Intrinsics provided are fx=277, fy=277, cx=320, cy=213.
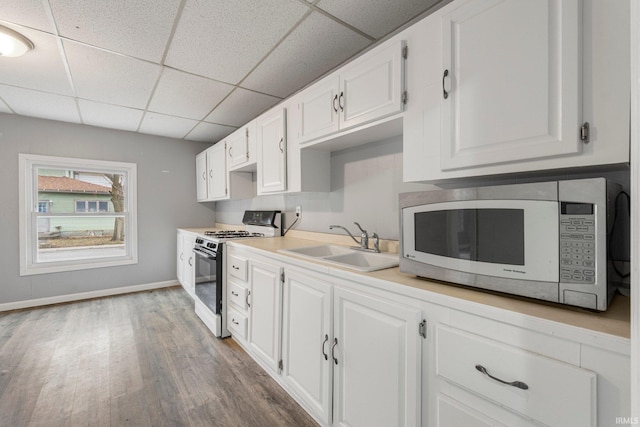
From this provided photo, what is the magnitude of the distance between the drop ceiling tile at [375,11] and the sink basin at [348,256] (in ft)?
4.70

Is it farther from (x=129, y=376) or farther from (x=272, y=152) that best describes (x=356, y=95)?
(x=129, y=376)

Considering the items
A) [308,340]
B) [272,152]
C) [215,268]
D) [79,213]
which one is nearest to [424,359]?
[308,340]

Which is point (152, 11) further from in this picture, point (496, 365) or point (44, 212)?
point (44, 212)

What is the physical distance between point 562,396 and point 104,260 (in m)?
4.83

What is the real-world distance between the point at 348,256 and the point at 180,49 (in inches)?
73.9

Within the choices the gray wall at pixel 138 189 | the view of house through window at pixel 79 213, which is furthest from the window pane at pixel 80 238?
the gray wall at pixel 138 189

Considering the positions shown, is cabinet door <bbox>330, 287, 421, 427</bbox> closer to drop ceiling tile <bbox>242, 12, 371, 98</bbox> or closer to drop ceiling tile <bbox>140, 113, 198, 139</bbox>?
drop ceiling tile <bbox>242, 12, 371, 98</bbox>

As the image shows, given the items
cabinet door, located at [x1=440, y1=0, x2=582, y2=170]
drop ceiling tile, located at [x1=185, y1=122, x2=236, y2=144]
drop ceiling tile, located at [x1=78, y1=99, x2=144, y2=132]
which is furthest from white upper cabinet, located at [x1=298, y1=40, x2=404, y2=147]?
drop ceiling tile, located at [x1=78, y1=99, x2=144, y2=132]

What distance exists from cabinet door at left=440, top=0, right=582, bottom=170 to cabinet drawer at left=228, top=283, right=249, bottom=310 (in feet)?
5.88

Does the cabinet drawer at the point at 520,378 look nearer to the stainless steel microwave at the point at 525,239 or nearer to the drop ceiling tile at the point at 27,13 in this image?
the stainless steel microwave at the point at 525,239

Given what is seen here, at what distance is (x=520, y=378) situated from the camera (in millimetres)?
780

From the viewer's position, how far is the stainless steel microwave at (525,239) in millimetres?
757

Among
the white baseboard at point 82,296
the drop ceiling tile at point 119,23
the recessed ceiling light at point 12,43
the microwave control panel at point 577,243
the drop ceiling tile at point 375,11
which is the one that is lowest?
the white baseboard at point 82,296

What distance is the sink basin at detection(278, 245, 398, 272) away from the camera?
163 centimetres
